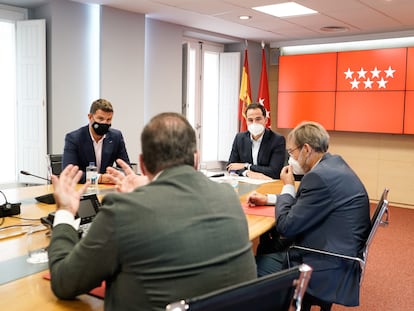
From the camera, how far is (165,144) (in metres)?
1.27

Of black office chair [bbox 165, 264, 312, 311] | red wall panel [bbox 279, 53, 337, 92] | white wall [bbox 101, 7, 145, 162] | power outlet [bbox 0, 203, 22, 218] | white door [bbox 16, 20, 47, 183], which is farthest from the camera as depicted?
red wall panel [bbox 279, 53, 337, 92]

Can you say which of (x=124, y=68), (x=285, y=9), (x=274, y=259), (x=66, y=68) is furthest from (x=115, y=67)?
(x=274, y=259)

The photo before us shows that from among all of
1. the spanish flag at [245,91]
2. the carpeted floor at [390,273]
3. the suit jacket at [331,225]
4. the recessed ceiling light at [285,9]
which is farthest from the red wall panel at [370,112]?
the suit jacket at [331,225]

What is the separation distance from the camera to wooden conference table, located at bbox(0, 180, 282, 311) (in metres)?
1.32

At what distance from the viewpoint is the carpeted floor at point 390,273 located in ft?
10.6

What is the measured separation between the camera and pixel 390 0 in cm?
463

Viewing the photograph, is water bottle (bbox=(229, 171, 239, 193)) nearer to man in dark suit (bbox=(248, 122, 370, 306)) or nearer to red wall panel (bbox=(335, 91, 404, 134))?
man in dark suit (bbox=(248, 122, 370, 306))

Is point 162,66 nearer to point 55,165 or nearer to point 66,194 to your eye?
point 55,165

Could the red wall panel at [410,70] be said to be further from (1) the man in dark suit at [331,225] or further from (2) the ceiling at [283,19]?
(1) the man in dark suit at [331,225]

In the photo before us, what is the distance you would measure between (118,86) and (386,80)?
389cm

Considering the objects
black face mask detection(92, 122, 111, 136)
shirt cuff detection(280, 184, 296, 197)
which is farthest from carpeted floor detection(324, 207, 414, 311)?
black face mask detection(92, 122, 111, 136)

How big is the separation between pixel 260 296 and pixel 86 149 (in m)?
2.68

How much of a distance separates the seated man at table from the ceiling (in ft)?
12.9

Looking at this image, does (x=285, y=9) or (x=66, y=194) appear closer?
(x=66, y=194)
